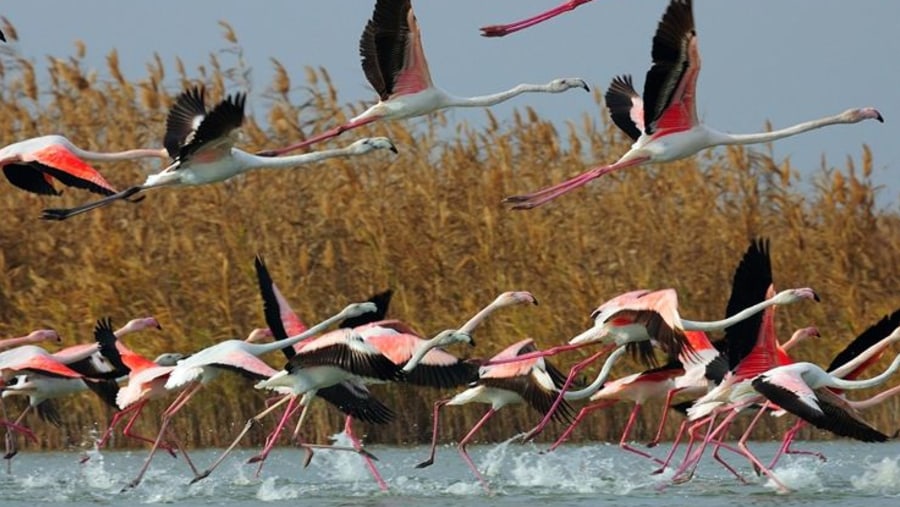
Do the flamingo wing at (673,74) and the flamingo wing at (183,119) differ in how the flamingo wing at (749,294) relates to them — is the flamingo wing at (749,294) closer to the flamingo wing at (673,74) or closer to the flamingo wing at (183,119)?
the flamingo wing at (673,74)

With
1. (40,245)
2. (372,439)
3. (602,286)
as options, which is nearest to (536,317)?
(602,286)

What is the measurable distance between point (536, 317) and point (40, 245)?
12.6 ft

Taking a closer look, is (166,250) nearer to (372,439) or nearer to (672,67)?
(372,439)

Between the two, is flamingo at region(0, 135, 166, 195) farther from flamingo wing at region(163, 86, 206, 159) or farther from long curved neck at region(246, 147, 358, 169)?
long curved neck at region(246, 147, 358, 169)

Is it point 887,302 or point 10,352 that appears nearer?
point 10,352

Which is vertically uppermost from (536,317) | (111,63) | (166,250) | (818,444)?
(111,63)

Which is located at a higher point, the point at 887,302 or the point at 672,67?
the point at 672,67

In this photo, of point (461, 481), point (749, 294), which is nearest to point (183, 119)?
point (461, 481)

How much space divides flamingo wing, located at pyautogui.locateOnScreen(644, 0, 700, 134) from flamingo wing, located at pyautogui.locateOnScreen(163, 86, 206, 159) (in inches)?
101

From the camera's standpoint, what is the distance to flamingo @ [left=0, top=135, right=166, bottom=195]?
1183cm

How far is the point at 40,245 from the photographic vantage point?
50.2ft

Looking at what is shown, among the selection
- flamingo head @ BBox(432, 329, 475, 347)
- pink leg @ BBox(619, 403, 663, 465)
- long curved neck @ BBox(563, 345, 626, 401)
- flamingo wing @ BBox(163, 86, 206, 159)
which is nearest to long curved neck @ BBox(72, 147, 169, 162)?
flamingo wing @ BBox(163, 86, 206, 159)

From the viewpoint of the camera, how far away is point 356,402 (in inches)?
489

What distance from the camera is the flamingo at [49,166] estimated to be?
11828 mm
